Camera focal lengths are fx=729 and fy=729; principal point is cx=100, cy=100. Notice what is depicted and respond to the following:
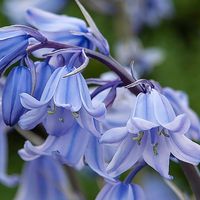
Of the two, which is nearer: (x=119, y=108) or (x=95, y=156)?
(x=95, y=156)

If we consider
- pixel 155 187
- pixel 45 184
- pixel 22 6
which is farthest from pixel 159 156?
pixel 22 6

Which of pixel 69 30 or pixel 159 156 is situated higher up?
pixel 69 30

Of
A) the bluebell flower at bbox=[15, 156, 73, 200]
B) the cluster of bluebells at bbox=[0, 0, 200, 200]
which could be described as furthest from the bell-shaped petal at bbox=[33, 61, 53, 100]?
the bluebell flower at bbox=[15, 156, 73, 200]

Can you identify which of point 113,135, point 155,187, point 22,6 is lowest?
point 155,187

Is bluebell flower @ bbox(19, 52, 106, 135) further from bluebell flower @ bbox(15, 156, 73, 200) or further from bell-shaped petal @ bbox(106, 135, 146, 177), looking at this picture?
bluebell flower @ bbox(15, 156, 73, 200)

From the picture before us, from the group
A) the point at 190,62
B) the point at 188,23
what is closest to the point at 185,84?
the point at 190,62

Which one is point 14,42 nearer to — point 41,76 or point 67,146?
point 41,76

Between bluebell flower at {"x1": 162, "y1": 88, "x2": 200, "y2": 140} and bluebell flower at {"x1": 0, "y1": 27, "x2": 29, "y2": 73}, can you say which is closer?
bluebell flower at {"x1": 0, "y1": 27, "x2": 29, "y2": 73}
